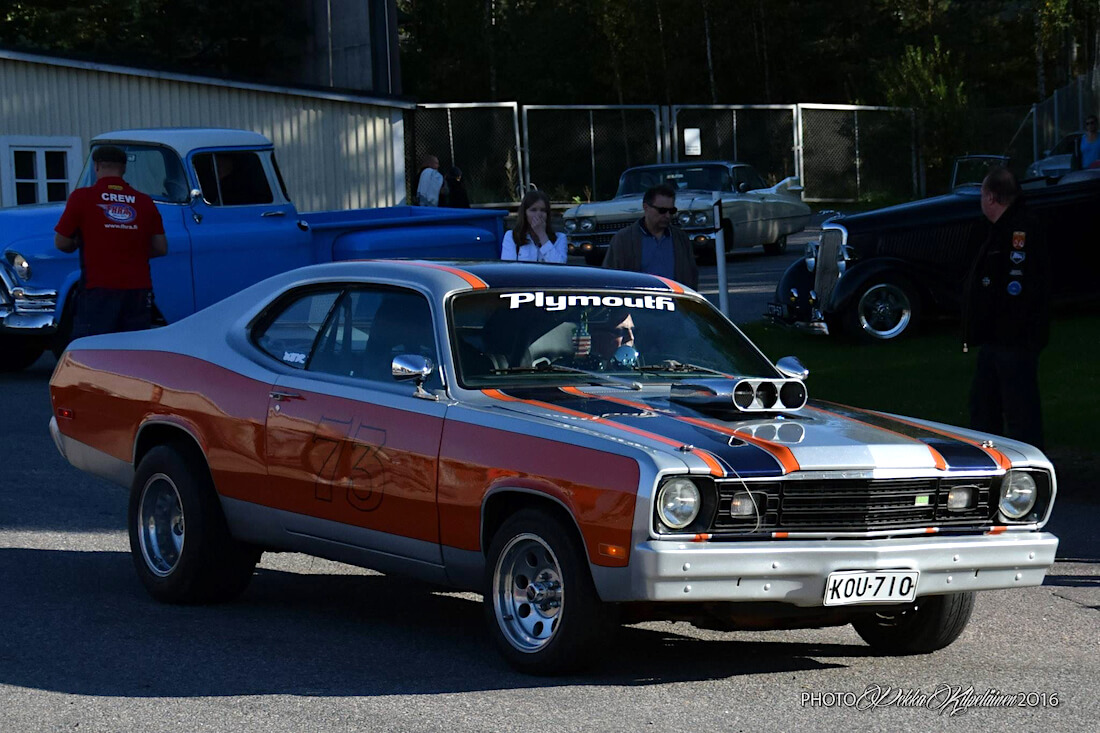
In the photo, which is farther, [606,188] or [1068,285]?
[606,188]

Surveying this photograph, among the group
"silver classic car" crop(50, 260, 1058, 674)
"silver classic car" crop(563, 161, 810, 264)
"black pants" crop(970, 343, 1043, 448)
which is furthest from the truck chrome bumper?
"silver classic car" crop(563, 161, 810, 264)

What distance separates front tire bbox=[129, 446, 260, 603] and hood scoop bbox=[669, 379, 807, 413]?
6.95 feet

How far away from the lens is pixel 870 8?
6322 cm

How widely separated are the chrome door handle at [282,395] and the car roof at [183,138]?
9.64 metres

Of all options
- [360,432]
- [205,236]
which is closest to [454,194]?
[205,236]

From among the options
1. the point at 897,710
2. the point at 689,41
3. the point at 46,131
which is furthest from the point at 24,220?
the point at 689,41

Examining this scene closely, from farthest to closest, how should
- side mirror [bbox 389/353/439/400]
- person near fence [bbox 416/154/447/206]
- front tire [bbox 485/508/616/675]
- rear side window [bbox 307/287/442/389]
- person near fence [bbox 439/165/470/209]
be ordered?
person near fence [bbox 439/165/470/209], person near fence [bbox 416/154/447/206], rear side window [bbox 307/287/442/389], side mirror [bbox 389/353/439/400], front tire [bbox 485/508/616/675]

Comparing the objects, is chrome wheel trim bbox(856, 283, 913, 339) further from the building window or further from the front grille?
the building window

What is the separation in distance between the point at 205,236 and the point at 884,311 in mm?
6919

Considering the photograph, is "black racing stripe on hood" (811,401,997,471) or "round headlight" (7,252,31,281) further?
"round headlight" (7,252,31,281)

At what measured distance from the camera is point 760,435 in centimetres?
631

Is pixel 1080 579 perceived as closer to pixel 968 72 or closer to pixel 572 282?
pixel 572 282

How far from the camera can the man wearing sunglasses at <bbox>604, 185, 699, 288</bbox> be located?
11227 millimetres

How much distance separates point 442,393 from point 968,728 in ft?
7.68
